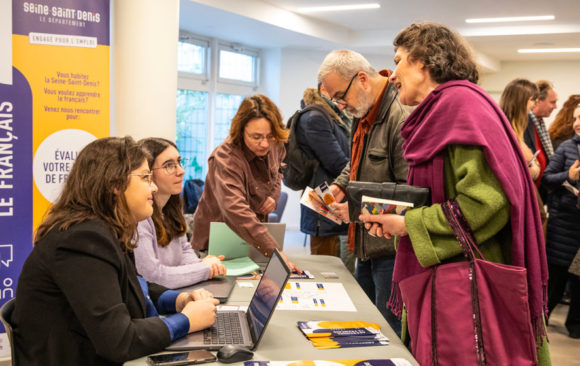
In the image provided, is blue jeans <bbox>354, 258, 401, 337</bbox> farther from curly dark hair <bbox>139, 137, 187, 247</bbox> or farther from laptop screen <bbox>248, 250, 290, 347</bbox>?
curly dark hair <bbox>139, 137, 187, 247</bbox>

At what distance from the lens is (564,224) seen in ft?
13.3

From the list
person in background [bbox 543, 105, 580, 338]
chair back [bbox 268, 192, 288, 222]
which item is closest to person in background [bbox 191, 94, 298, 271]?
person in background [bbox 543, 105, 580, 338]

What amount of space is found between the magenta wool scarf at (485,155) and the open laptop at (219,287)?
705mm

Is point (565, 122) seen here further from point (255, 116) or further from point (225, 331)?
point (225, 331)

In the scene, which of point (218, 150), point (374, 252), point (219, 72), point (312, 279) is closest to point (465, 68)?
point (374, 252)

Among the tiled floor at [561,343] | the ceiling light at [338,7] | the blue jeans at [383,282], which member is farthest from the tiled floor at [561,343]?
the ceiling light at [338,7]

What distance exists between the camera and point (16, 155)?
2951 mm

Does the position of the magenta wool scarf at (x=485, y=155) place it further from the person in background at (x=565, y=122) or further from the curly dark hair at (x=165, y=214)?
the person in background at (x=565, y=122)

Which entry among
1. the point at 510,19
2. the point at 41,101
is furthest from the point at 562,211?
the point at 510,19

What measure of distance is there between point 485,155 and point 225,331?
918 mm

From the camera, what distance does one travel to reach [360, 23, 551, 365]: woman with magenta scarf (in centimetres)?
148

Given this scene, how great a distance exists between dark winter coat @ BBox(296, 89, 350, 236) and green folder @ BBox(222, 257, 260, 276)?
33.8 inches

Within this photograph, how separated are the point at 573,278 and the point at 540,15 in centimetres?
440

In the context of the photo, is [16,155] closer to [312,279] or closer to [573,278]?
[312,279]
